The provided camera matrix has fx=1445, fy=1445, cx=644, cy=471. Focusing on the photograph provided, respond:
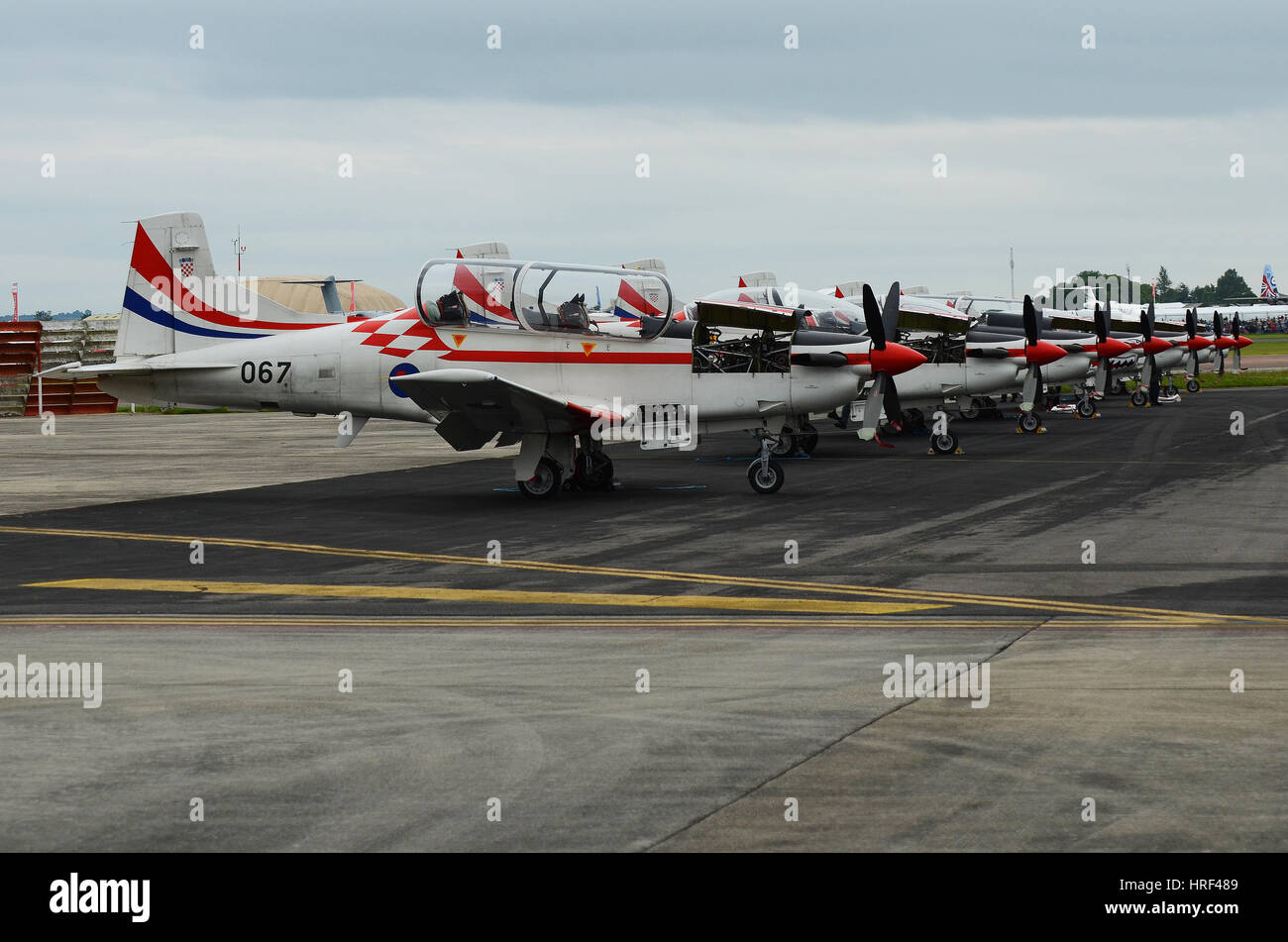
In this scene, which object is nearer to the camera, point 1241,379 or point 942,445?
point 942,445

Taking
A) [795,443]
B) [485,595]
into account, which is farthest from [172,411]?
[485,595]

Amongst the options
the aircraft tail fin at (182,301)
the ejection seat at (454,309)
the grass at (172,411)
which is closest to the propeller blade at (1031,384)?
the ejection seat at (454,309)

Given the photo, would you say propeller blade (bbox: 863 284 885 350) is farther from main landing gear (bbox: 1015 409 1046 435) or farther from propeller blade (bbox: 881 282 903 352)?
main landing gear (bbox: 1015 409 1046 435)

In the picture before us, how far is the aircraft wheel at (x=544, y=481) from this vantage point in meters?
20.3

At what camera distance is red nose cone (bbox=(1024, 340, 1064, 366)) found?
3122 cm

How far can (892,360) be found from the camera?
21.5 meters

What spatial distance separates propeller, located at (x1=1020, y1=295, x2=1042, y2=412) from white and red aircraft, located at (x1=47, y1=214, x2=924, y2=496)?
10.6m

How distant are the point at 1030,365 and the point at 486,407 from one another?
1611 cm

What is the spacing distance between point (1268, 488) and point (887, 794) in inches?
629

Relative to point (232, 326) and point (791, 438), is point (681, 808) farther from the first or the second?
point (791, 438)

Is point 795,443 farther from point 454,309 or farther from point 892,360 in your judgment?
point 454,309

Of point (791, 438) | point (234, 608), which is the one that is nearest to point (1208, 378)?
point (791, 438)

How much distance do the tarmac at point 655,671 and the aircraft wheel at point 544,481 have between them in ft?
0.86

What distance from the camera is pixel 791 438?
93.1 feet
